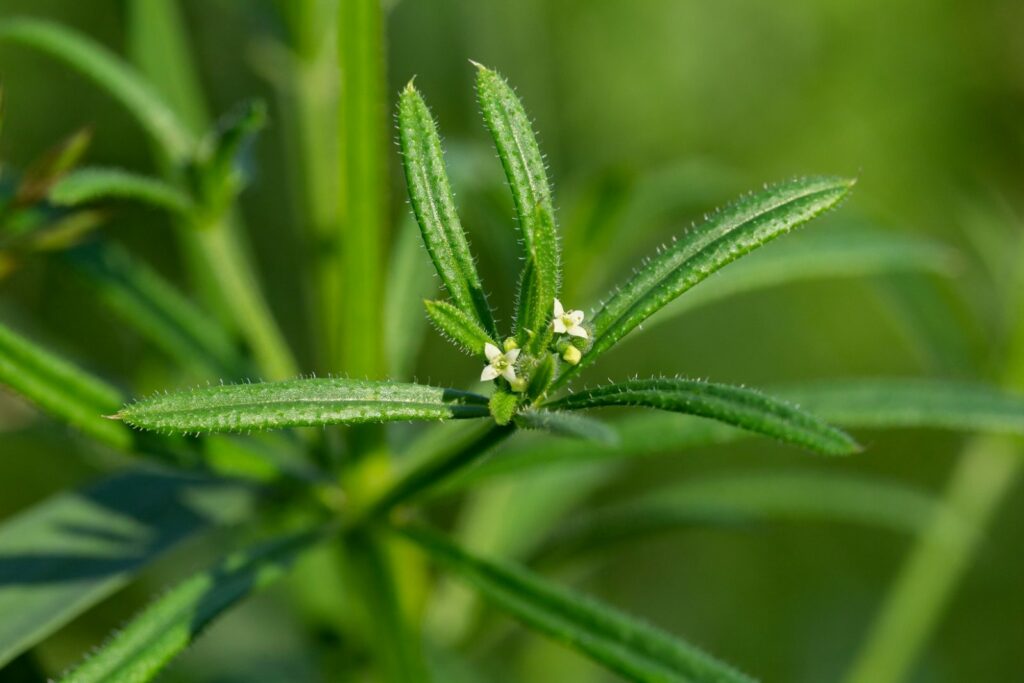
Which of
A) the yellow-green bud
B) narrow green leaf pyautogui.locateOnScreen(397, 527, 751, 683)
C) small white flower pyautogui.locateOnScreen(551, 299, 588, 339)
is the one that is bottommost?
narrow green leaf pyautogui.locateOnScreen(397, 527, 751, 683)

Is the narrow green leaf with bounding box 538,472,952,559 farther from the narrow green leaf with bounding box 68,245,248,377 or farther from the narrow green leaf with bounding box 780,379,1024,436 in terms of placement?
the narrow green leaf with bounding box 68,245,248,377

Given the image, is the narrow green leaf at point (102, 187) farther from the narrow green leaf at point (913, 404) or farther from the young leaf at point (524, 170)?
the narrow green leaf at point (913, 404)

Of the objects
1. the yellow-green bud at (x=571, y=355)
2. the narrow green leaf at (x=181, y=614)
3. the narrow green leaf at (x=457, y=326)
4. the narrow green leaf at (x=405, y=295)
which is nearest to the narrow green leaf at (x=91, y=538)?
the narrow green leaf at (x=181, y=614)

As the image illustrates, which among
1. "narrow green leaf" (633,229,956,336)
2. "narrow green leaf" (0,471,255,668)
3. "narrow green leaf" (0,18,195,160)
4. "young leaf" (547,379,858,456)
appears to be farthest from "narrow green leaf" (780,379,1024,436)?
"narrow green leaf" (0,18,195,160)

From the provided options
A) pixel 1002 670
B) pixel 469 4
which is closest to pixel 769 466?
pixel 1002 670

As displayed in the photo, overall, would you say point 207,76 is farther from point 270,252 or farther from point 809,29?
point 809,29

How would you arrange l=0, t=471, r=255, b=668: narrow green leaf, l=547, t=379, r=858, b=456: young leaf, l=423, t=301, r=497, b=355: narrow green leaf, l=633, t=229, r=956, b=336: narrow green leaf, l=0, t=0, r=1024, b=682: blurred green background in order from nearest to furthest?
l=547, t=379, r=858, b=456: young leaf < l=423, t=301, r=497, b=355: narrow green leaf < l=0, t=471, r=255, b=668: narrow green leaf < l=633, t=229, r=956, b=336: narrow green leaf < l=0, t=0, r=1024, b=682: blurred green background
